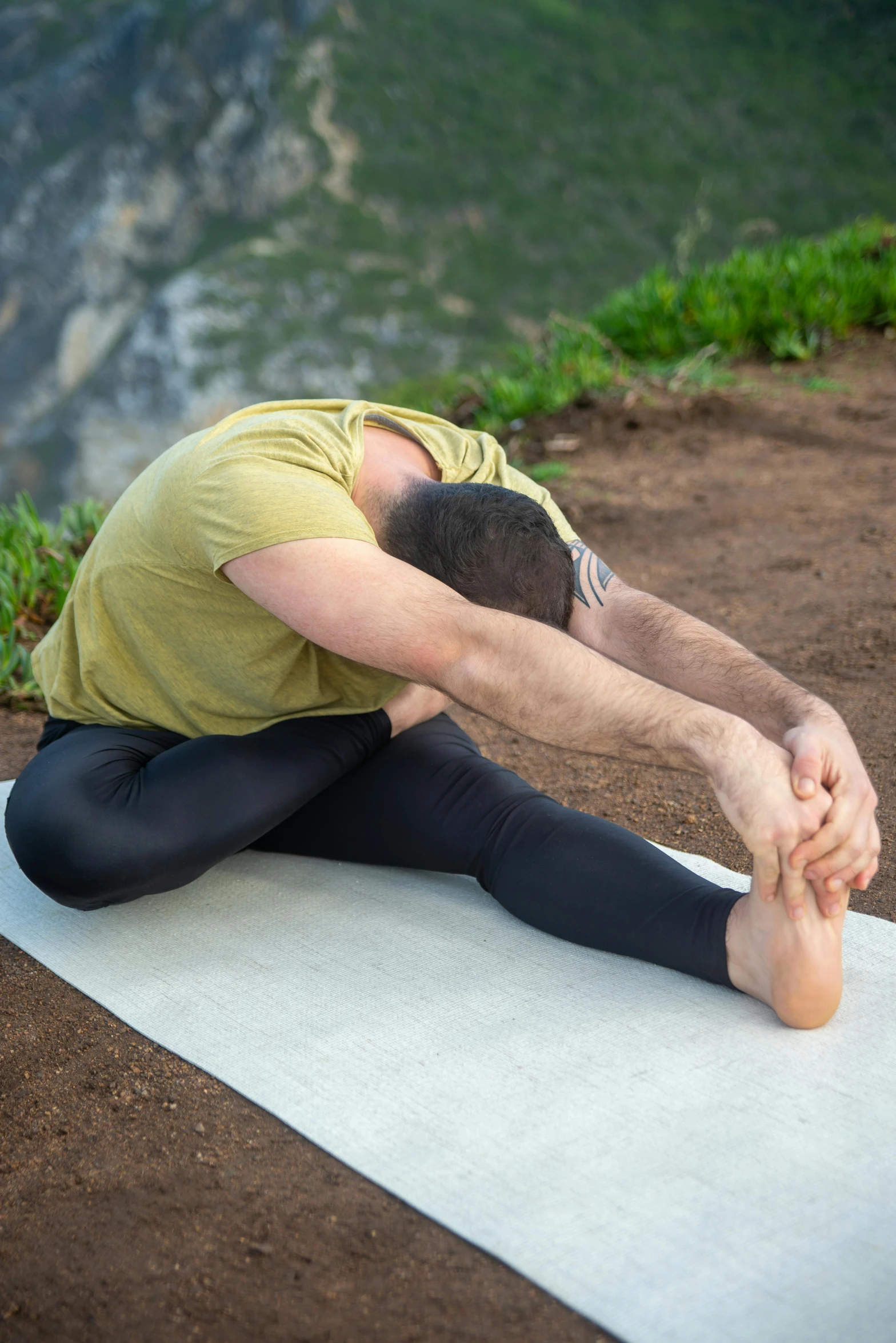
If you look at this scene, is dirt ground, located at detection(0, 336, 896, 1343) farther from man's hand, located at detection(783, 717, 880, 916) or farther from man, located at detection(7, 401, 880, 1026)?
man's hand, located at detection(783, 717, 880, 916)

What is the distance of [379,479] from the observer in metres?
1.51

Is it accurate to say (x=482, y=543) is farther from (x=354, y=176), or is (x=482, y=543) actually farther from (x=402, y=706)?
(x=354, y=176)

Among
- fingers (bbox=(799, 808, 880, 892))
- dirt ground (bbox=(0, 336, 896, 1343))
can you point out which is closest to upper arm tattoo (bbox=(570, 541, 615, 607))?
dirt ground (bbox=(0, 336, 896, 1343))

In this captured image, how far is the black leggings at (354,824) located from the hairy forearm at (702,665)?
0.23m

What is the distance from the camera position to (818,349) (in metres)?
5.08

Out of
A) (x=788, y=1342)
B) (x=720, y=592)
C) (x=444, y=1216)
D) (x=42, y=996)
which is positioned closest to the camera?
(x=788, y=1342)

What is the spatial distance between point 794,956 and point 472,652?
0.50m

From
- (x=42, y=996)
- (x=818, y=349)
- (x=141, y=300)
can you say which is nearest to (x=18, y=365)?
(x=141, y=300)

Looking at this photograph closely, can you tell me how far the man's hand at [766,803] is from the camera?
1.14 meters

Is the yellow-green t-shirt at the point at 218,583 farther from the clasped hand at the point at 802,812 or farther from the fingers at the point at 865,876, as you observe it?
the fingers at the point at 865,876

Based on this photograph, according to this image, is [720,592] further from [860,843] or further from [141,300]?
[141,300]

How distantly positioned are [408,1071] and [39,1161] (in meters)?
0.41

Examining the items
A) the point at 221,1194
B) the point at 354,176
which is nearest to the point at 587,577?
the point at 221,1194

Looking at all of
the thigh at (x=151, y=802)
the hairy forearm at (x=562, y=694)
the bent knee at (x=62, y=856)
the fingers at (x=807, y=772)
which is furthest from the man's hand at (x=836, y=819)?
the bent knee at (x=62, y=856)
